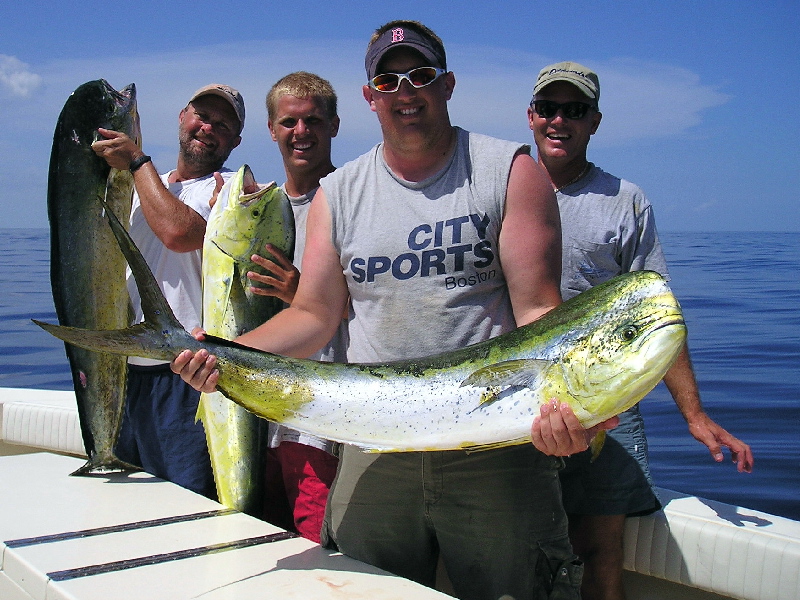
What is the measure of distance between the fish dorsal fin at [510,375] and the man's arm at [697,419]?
1.20 m

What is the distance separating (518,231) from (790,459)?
5753mm

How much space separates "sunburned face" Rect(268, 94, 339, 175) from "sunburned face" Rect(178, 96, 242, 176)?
37 centimetres

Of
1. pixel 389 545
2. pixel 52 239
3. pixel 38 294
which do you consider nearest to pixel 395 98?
pixel 389 545

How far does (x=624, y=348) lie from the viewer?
1970mm

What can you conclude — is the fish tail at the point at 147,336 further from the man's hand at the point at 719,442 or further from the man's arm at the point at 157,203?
the man's hand at the point at 719,442

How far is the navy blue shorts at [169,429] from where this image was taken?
11.7ft

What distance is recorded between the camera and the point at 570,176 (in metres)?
3.39

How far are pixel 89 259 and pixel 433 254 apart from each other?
66.1 inches

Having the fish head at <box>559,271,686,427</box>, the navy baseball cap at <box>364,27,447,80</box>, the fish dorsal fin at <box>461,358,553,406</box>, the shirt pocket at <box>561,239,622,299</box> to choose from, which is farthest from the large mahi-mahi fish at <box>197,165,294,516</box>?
the fish head at <box>559,271,686,427</box>

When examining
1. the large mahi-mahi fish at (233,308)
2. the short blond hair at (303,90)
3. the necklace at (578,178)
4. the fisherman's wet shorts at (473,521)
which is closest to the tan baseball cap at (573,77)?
the necklace at (578,178)

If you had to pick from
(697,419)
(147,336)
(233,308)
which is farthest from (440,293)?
(697,419)

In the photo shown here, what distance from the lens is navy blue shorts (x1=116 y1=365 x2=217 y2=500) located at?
11.7ft

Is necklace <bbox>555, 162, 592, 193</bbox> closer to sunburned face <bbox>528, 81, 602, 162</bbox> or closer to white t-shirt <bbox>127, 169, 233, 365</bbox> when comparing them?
sunburned face <bbox>528, 81, 602, 162</bbox>

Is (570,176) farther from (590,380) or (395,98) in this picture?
(590,380)
